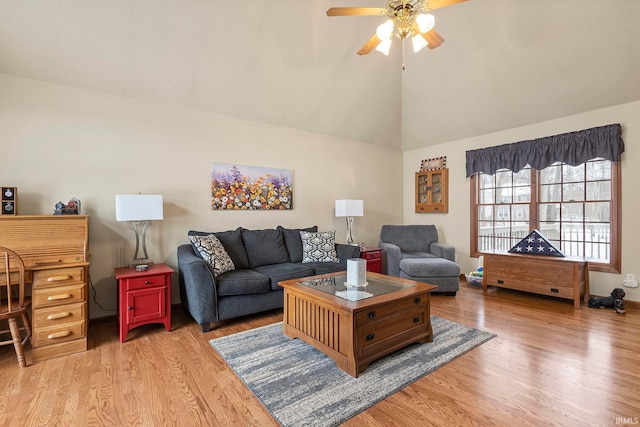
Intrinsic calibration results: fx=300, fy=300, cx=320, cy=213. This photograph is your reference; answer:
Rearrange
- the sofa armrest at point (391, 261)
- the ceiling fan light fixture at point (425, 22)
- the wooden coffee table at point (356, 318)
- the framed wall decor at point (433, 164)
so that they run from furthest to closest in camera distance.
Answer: the framed wall decor at point (433, 164) → the sofa armrest at point (391, 261) → the ceiling fan light fixture at point (425, 22) → the wooden coffee table at point (356, 318)

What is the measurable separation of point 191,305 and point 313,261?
153 centimetres

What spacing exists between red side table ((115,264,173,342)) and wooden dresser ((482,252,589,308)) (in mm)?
3979

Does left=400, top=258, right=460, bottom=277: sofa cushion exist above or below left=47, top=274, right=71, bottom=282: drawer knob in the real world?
below

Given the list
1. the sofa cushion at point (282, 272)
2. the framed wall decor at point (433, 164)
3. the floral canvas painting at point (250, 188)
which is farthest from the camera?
the framed wall decor at point (433, 164)

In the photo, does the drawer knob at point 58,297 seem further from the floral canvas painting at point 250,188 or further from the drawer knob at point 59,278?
the floral canvas painting at point 250,188

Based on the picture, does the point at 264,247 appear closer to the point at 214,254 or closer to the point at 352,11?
the point at 214,254

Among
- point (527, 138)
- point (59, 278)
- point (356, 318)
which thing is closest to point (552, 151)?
point (527, 138)

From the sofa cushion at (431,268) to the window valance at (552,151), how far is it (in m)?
1.69

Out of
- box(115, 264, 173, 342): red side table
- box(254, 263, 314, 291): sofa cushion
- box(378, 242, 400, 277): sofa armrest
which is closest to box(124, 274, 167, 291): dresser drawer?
box(115, 264, 173, 342): red side table

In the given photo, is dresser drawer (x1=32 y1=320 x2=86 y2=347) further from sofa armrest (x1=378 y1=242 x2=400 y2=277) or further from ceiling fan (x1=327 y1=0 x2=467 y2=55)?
sofa armrest (x1=378 y1=242 x2=400 y2=277)

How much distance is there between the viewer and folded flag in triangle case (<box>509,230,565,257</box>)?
3.71 m

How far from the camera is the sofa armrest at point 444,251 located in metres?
4.48

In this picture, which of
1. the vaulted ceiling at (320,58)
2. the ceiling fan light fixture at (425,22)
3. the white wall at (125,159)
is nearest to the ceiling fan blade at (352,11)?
the ceiling fan light fixture at (425,22)

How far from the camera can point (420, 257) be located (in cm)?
448
